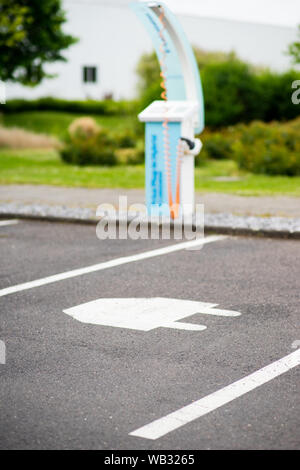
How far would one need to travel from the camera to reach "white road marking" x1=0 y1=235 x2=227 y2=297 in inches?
301

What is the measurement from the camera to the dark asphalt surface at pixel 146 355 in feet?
13.8

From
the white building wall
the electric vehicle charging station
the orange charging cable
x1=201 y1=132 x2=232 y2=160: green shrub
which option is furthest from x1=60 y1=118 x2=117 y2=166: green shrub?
the white building wall

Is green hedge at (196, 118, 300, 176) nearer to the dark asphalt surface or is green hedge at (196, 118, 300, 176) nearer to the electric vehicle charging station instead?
the electric vehicle charging station

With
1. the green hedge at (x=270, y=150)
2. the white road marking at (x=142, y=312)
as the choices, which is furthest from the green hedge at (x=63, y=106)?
the white road marking at (x=142, y=312)

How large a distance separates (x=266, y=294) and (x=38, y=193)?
7.80m

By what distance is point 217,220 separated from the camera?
1086 centimetres

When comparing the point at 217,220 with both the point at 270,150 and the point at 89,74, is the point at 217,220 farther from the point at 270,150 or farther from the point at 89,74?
the point at 89,74

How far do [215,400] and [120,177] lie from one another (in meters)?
12.6

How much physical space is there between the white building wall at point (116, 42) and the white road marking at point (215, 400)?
1764 inches

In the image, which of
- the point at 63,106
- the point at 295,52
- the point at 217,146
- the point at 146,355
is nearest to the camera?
the point at 146,355

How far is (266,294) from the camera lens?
23.6 feet

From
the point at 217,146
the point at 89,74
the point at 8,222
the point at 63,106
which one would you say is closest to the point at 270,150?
the point at 217,146
